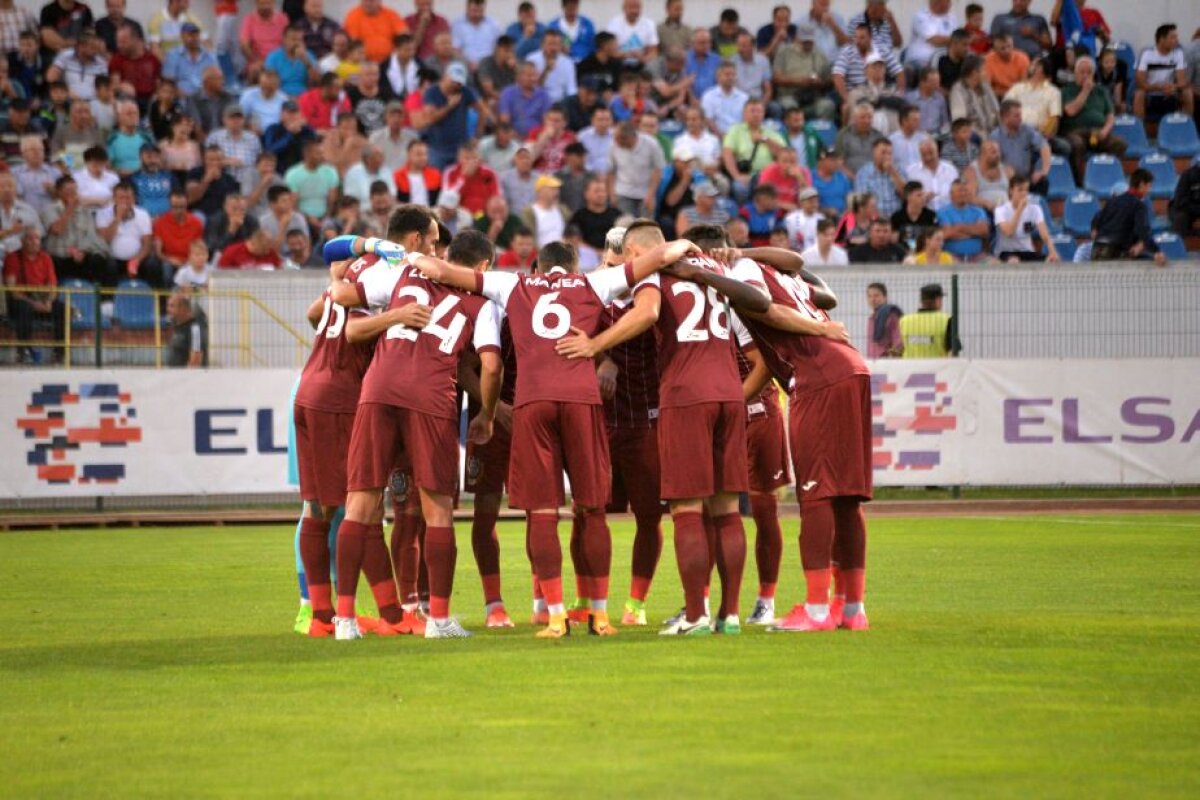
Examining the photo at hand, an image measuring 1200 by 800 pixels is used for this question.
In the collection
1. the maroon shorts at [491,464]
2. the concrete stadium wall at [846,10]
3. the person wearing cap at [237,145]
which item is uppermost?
the concrete stadium wall at [846,10]

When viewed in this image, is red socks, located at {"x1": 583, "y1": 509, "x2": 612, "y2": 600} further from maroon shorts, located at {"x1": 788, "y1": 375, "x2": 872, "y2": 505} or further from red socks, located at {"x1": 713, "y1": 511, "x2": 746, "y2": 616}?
maroon shorts, located at {"x1": 788, "y1": 375, "x2": 872, "y2": 505}

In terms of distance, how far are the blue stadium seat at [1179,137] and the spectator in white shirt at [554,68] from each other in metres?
9.30

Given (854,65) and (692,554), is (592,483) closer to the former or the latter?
(692,554)

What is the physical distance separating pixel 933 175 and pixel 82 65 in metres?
12.4

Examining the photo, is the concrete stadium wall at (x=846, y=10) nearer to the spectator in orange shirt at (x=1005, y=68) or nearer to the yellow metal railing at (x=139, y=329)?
the spectator in orange shirt at (x=1005, y=68)

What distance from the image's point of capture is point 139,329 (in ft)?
73.2

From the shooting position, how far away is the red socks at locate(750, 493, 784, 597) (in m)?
10.8

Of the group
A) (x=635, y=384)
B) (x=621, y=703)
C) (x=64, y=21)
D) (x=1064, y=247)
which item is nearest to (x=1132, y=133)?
(x=1064, y=247)

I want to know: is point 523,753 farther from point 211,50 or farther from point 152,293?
point 211,50

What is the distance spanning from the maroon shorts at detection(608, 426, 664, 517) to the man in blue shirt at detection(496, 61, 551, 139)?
16613 mm

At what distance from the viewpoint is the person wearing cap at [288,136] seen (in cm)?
2555

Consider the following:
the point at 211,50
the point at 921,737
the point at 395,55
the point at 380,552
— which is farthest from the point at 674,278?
the point at 211,50

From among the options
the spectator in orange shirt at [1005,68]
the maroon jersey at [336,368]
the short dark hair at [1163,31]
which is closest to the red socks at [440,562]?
the maroon jersey at [336,368]

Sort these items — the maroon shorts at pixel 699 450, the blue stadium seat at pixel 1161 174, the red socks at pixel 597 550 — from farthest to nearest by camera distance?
the blue stadium seat at pixel 1161 174 < the red socks at pixel 597 550 < the maroon shorts at pixel 699 450
